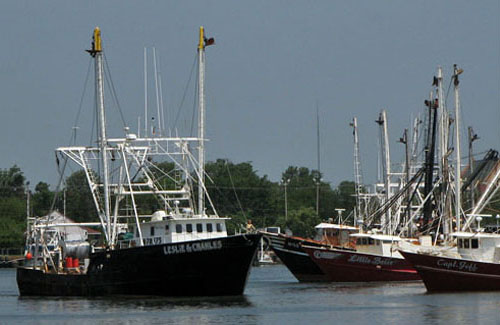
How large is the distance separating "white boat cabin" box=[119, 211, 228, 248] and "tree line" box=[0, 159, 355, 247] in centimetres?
6143

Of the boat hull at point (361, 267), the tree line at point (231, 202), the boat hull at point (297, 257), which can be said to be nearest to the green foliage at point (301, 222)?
the tree line at point (231, 202)

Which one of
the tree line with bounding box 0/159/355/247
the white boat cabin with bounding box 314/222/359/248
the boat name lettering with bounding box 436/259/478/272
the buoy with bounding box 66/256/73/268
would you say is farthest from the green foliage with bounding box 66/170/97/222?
the boat name lettering with bounding box 436/259/478/272

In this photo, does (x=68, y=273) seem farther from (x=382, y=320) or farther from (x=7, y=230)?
(x=7, y=230)

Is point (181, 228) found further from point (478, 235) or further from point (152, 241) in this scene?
point (478, 235)

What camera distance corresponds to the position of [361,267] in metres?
76.4

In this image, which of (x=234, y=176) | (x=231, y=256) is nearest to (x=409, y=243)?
(x=231, y=256)

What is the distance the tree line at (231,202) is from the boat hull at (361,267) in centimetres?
4630

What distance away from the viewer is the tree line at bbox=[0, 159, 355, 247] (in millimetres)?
142500

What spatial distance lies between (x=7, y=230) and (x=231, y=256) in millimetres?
88905

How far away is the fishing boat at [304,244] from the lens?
260 ft

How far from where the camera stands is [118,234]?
6338cm

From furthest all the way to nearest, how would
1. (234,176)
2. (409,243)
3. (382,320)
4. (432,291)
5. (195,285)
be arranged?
1. (234,176)
2. (409,243)
3. (432,291)
4. (195,285)
5. (382,320)

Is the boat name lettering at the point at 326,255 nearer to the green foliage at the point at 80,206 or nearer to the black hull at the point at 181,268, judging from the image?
the black hull at the point at 181,268

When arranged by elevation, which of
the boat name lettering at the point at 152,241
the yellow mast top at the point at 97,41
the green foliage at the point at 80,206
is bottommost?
the boat name lettering at the point at 152,241
